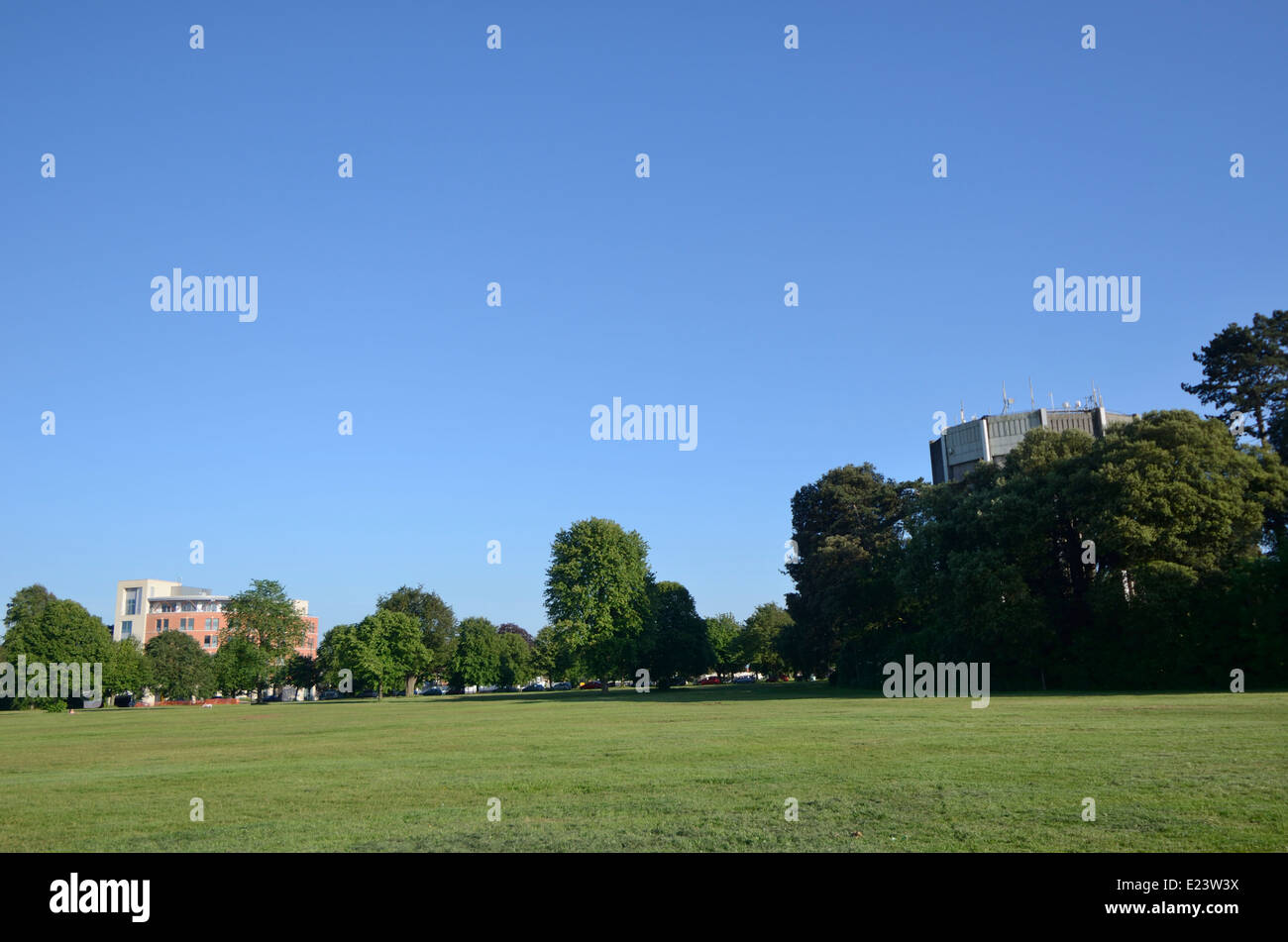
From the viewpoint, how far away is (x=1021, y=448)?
6062cm

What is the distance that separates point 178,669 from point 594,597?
7686 cm

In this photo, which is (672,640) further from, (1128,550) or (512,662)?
(512,662)

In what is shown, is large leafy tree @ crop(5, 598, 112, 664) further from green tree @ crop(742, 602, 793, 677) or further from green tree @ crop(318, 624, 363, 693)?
green tree @ crop(742, 602, 793, 677)

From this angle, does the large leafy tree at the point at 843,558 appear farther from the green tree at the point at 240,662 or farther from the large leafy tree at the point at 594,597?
the green tree at the point at 240,662

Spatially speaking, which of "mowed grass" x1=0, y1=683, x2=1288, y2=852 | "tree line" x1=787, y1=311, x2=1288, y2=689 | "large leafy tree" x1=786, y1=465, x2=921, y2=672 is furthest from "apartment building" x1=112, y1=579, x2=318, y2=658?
"mowed grass" x1=0, y1=683, x2=1288, y2=852

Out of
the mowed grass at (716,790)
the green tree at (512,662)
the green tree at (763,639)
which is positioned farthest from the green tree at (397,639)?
the mowed grass at (716,790)

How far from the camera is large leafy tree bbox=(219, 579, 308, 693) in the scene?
121 m

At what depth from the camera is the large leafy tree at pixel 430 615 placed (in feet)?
449

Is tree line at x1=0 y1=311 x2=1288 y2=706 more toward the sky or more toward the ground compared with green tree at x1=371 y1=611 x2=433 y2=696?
more toward the sky

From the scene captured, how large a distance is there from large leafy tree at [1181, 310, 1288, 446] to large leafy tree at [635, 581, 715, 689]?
58.4m

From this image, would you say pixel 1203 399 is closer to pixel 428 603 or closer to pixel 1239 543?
pixel 1239 543

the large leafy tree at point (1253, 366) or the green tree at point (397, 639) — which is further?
the green tree at point (397, 639)

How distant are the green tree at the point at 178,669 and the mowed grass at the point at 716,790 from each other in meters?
114
